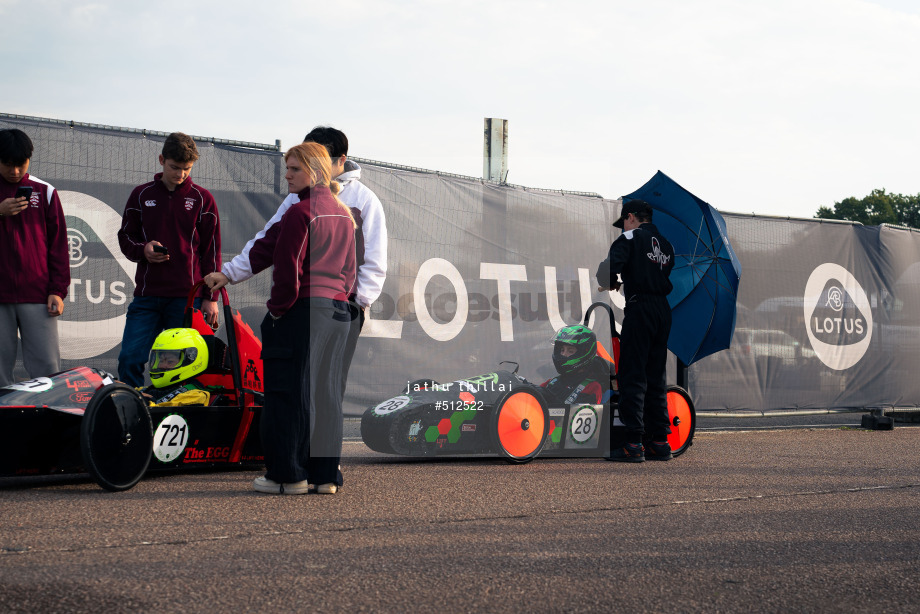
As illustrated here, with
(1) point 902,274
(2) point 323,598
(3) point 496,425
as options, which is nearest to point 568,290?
(3) point 496,425

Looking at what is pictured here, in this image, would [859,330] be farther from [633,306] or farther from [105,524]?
[105,524]

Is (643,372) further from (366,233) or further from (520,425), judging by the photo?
(366,233)

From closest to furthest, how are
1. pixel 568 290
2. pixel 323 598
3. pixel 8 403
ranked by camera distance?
pixel 323 598 → pixel 8 403 → pixel 568 290

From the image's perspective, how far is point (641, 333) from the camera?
643cm

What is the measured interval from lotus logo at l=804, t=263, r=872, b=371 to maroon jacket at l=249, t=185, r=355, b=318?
7.21 m

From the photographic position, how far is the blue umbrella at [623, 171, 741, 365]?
6906mm

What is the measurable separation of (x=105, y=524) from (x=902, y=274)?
33.3 ft

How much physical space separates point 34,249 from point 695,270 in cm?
446

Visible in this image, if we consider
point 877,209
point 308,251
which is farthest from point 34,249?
point 877,209

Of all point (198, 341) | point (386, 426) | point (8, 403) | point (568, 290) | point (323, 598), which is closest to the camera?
point (323, 598)

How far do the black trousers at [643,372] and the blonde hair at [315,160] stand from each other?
2.52 metres

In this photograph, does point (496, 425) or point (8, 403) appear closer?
point (8, 403)

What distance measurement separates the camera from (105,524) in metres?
3.53

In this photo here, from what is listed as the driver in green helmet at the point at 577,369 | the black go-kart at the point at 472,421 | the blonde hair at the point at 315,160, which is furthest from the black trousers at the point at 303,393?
the driver in green helmet at the point at 577,369
